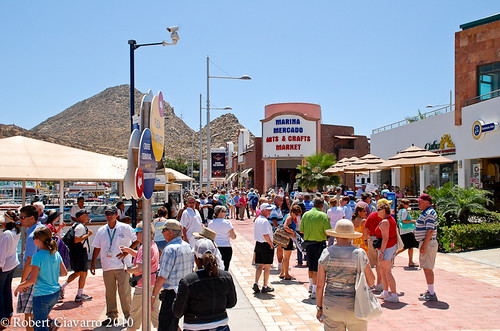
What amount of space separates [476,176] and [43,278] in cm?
1953

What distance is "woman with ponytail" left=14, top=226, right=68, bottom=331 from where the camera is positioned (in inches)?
193

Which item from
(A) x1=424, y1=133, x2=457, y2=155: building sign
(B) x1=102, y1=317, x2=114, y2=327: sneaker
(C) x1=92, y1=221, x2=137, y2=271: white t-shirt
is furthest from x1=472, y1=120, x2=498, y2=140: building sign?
(B) x1=102, y1=317, x2=114, y2=327: sneaker

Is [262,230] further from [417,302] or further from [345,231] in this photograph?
[345,231]

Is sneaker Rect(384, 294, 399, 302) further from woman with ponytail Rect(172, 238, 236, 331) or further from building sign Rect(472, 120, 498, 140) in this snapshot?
building sign Rect(472, 120, 498, 140)

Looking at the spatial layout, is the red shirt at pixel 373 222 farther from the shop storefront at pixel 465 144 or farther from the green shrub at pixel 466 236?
the shop storefront at pixel 465 144

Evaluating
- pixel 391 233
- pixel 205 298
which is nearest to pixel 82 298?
pixel 205 298

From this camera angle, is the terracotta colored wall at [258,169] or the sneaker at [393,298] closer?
the sneaker at [393,298]

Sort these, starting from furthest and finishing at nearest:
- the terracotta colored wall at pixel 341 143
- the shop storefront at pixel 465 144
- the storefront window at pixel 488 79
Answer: the terracotta colored wall at pixel 341 143
the storefront window at pixel 488 79
the shop storefront at pixel 465 144

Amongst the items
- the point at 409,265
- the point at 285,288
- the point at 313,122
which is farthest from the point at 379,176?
the point at 285,288

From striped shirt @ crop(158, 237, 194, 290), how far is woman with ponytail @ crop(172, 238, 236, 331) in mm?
1019

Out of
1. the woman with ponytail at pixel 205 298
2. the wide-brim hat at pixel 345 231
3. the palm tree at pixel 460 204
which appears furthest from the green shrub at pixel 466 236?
the woman with ponytail at pixel 205 298

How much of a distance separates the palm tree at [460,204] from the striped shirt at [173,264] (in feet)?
33.7

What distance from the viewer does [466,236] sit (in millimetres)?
12055

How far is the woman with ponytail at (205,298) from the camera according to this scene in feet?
12.4
